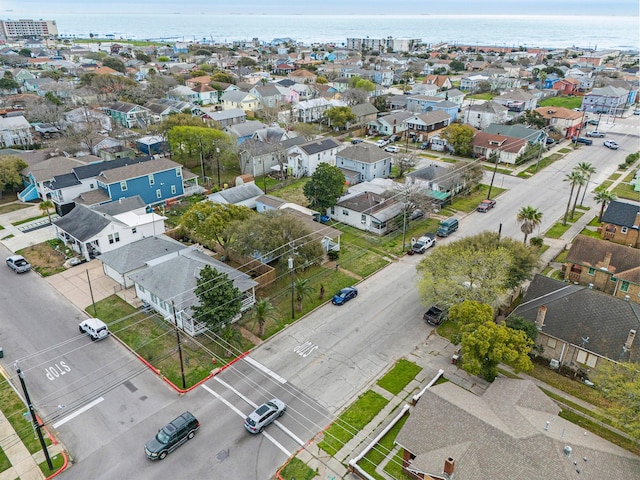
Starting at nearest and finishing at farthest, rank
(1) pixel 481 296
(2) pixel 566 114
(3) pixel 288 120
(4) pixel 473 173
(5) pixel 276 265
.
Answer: (1) pixel 481 296
(5) pixel 276 265
(4) pixel 473 173
(2) pixel 566 114
(3) pixel 288 120

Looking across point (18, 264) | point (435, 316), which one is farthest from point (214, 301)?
point (18, 264)

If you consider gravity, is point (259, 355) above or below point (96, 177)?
below

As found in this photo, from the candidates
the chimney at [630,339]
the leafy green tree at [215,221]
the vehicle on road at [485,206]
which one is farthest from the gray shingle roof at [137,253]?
the vehicle on road at [485,206]

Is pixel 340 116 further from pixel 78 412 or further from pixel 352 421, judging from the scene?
pixel 78 412

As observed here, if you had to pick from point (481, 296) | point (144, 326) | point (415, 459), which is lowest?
point (144, 326)

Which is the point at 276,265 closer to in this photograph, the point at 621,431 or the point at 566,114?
the point at 621,431

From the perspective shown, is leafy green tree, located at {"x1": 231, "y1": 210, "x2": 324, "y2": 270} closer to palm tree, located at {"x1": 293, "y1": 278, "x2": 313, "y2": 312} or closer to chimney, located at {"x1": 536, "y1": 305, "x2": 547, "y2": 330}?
palm tree, located at {"x1": 293, "y1": 278, "x2": 313, "y2": 312}

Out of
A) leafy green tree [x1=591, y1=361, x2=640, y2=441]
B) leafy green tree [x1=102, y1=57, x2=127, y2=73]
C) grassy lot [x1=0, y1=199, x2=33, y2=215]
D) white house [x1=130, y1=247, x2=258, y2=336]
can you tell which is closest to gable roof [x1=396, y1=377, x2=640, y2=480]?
leafy green tree [x1=591, y1=361, x2=640, y2=441]

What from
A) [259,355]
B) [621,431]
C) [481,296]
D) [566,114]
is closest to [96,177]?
[259,355]
